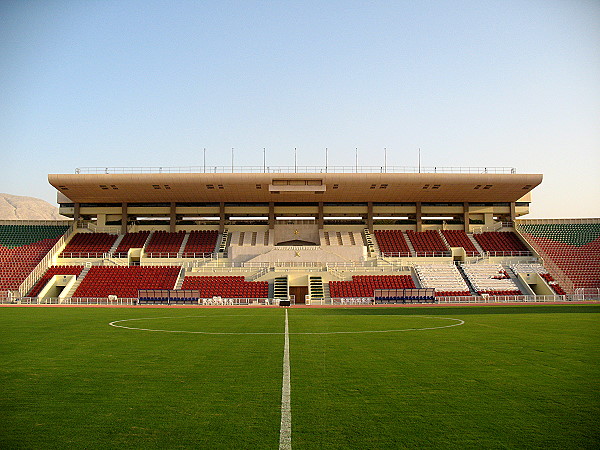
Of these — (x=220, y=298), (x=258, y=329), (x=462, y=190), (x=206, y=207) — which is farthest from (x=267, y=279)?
(x=258, y=329)

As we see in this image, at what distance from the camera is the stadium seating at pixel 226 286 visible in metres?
47.8

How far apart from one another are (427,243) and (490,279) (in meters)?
11.8

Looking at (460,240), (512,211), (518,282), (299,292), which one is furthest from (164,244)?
(512,211)

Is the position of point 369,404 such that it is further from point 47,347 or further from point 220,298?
point 220,298

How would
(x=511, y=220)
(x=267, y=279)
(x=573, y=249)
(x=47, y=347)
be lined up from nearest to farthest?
(x=47, y=347) < (x=267, y=279) < (x=573, y=249) < (x=511, y=220)

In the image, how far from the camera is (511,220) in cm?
6712

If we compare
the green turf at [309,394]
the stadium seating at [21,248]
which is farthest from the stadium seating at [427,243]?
the green turf at [309,394]

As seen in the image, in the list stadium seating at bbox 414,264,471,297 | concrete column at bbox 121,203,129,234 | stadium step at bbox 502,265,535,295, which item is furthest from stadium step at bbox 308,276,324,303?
concrete column at bbox 121,203,129,234

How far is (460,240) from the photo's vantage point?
63375 mm

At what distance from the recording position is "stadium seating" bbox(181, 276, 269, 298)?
4784cm

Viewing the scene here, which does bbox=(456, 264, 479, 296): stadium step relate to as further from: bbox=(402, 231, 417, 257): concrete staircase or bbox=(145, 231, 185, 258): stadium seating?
bbox=(145, 231, 185, 258): stadium seating

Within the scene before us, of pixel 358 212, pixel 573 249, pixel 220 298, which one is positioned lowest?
pixel 220 298

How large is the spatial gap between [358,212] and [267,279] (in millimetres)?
20756

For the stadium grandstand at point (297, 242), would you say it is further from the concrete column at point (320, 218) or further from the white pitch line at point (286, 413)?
the white pitch line at point (286, 413)
